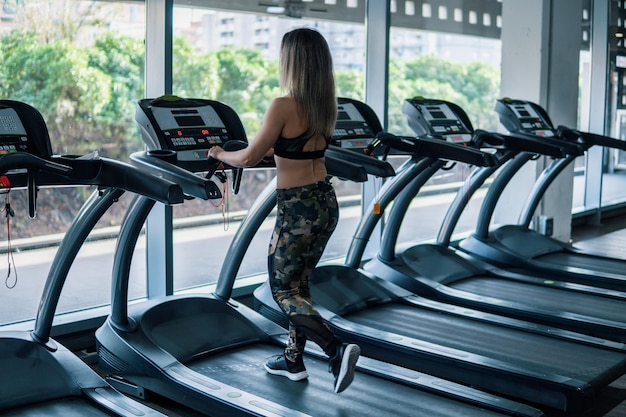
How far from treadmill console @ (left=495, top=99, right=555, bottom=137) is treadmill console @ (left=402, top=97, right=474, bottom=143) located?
24.0 inches

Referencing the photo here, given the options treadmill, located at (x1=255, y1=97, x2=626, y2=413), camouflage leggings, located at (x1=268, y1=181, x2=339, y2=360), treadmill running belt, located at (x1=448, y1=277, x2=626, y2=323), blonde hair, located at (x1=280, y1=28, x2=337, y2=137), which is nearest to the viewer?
blonde hair, located at (x1=280, y1=28, x2=337, y2=137)

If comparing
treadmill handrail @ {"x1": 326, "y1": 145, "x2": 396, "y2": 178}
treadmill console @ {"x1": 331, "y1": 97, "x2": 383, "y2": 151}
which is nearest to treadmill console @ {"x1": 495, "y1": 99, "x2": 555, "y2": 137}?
treadmill console @ {"x1": 331, "y1": 97, "x2": 383, "y2": 151}

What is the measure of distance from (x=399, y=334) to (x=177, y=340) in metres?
1.22

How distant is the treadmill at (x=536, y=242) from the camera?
5.97 meters

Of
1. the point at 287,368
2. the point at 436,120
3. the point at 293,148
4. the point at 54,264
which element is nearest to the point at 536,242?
the point at 436,120

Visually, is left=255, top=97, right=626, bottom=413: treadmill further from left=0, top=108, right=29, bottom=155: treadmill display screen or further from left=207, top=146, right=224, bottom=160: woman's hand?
left=0, top=108, right=29, bottom=155: treadmill display screen

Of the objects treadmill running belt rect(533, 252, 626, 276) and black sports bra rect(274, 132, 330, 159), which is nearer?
black sports bra rect(274, 132, 330, 159)

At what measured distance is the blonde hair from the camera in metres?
3.31

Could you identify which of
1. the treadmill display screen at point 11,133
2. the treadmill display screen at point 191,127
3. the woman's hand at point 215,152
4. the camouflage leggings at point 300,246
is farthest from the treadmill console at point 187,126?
the treadmill display screen at point 11,133

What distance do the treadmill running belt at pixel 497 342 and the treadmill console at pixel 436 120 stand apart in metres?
1.17

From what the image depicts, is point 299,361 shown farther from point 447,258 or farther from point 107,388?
point 447,258

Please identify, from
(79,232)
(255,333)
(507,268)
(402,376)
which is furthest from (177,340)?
(507,268)

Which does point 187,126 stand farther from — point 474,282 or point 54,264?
point 474,282

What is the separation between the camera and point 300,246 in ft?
11.4
